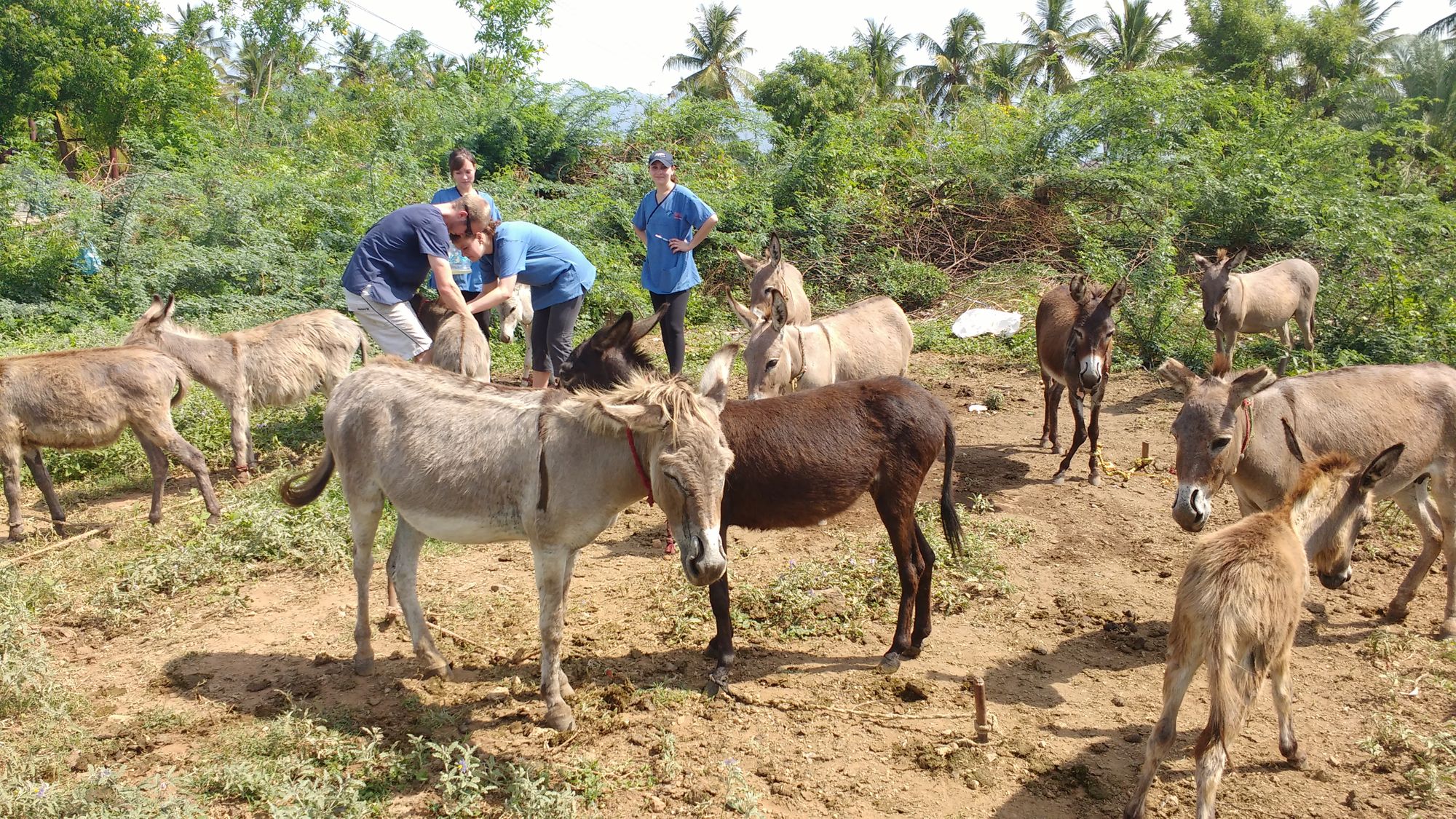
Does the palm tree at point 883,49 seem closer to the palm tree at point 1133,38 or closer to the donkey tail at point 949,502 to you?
the palm tree at point 1133,38

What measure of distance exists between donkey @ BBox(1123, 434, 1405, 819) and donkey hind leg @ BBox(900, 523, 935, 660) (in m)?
1.44

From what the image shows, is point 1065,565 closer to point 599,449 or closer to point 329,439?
point 599,449

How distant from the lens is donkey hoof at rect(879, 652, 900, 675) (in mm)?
4609

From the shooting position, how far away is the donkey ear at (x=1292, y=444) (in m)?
4.64

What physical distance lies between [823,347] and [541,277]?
2607 millimetres

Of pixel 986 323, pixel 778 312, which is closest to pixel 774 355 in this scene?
pixel 778 312

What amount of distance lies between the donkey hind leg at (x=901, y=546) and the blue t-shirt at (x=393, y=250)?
3433 mm

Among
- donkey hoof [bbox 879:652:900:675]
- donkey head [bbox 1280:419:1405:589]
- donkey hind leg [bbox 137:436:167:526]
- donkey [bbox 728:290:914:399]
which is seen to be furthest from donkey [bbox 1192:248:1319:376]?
donkey hind leg [bbox 137:436:167:526]

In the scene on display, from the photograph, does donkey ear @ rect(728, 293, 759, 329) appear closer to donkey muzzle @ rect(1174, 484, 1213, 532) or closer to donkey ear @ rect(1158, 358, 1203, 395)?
donkey ear @ rect(1158, 358, 1203, 395)

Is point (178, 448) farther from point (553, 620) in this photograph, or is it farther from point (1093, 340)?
point (1093, 340)

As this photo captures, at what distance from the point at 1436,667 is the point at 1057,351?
4081 millimetres

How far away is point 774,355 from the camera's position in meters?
7.10

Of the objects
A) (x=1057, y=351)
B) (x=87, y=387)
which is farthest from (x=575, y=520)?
(x=1057, y=351)

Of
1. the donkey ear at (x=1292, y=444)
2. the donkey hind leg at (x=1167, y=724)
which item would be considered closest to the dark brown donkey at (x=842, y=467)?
→ the donkey hind leg at (x=1167, y=724)
